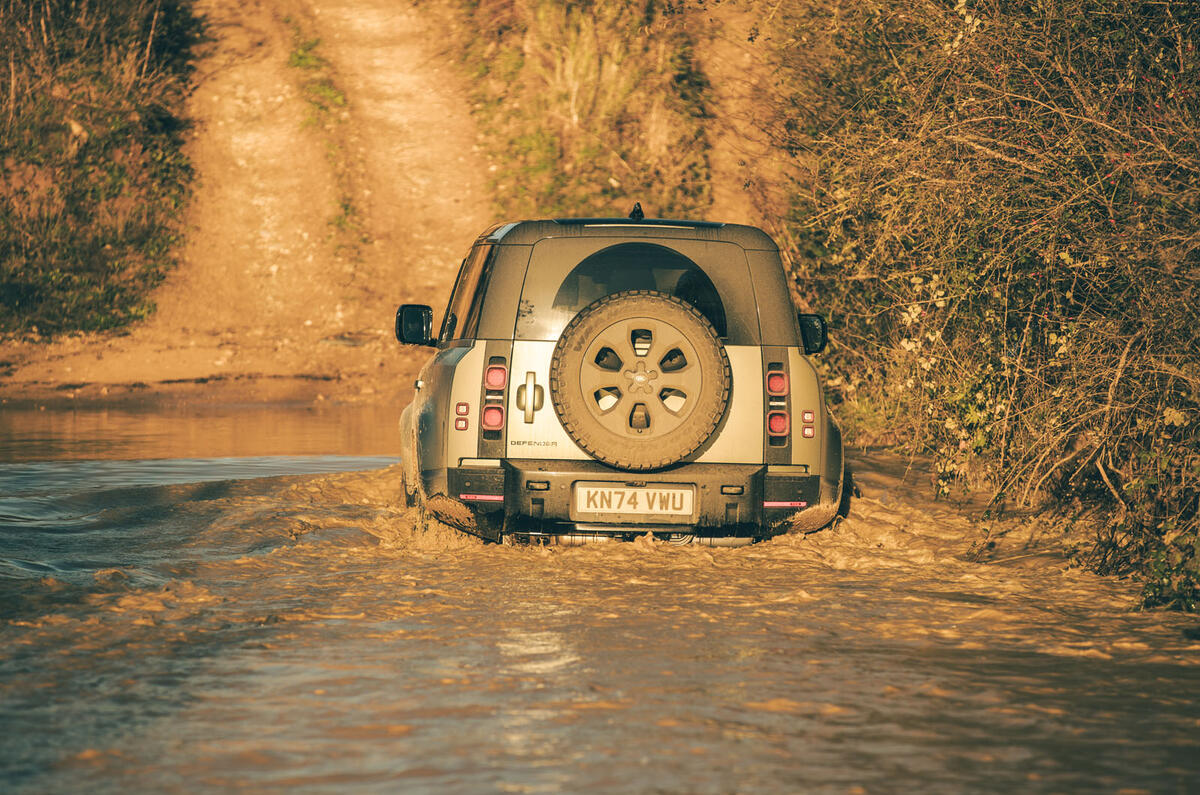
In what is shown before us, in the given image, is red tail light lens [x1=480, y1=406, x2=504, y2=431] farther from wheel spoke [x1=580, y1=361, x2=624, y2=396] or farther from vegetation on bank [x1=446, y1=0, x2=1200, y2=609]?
vegetation on bank [x1=446, y1=0, x2=1200, y2=609]

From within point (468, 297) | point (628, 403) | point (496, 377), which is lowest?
point (628, 403)

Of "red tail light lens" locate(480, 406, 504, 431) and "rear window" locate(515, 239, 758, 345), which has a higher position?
"rear window" locate(515, 239, 758, 345)

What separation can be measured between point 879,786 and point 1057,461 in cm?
419

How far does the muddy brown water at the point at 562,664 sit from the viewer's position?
4906 mm

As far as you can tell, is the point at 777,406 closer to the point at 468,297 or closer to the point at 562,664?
the point at 468,297

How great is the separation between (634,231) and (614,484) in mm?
1373

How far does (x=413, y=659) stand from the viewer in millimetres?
6305

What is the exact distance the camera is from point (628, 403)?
822cm

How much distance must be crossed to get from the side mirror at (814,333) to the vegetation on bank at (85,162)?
53.1 ft

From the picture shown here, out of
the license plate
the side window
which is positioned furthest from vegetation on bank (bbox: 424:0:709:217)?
the license plate

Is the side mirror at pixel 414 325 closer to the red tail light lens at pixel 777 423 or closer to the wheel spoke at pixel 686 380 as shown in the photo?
the wheel spoke at pixel 686 380

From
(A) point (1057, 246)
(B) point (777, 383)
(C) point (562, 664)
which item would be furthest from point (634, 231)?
(C) point (562, 664)

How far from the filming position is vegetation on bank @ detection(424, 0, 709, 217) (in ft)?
89.2

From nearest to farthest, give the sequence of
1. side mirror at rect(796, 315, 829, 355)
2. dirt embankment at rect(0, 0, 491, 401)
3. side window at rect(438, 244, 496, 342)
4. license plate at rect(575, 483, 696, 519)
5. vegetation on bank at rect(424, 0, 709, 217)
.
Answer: license plate at rect(575, 483, 696, 519) < side window at rect(438, 244, 496, 342) < side mirror at rect(796, 315, 829, 355) < dirt embankment at rect(0, 0, 491, 401) < vegetation on bank at rect(424, 0, 709, 217)
